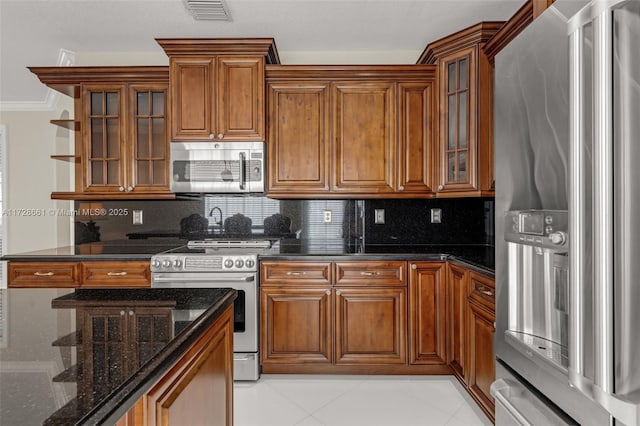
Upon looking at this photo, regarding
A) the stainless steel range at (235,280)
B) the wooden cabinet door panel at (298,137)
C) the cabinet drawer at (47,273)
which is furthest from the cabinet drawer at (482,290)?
the cabinet drawer at (47,273)

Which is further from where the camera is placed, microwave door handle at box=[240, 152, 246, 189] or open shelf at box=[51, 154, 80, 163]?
open shelf at box=[51, 154, 80, 163]

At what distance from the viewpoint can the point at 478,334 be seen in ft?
7.55

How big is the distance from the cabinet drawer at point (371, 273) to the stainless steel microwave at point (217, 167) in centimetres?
88

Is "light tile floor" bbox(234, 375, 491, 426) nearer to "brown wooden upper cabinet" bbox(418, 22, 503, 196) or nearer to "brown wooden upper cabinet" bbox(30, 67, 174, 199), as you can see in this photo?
"brown wooden upper cabinet" bbox(418, 22, 503, 196)

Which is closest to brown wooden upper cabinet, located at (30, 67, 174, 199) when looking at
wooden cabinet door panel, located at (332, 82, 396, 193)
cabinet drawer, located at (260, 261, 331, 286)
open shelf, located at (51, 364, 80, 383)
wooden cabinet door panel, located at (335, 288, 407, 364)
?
cabinet drawer, located at (260, 261, 331, 286)

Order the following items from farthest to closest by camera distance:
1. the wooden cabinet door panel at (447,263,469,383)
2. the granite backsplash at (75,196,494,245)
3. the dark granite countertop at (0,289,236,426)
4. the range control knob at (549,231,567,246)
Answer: the granite backsplash at (75,196,494,245)
the wooden cabinet door panel at (447,263,469,383)
the range control knob at (549,231,567,246)
the dark granite countertop at (0,289,236,426)

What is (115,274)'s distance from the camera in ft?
9.24

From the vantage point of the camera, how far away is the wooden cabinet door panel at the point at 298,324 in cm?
283

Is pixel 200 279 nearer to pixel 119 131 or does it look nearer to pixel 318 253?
pixel 318 253

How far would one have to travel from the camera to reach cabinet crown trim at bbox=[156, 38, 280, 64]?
2.96m

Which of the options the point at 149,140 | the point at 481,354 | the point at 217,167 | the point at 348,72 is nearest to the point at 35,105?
the point at 149,140

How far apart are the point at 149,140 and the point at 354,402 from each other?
8.00 ft

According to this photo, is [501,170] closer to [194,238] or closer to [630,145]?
[630,145]

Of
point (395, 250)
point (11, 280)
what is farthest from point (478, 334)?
point (11, 280)
